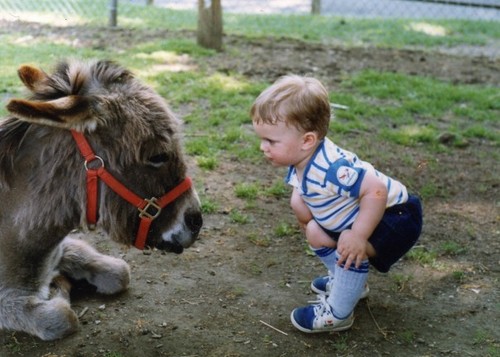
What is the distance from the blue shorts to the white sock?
0.38ft

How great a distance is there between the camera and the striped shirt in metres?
Result: 3.53

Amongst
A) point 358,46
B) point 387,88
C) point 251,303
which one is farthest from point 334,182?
point 358,46

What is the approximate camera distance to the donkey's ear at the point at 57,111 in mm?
3020

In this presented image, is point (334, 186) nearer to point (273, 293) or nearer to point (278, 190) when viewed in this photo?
point (273, 293)

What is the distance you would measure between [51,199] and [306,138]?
139 cm

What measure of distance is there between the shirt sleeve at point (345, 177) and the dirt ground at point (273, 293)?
3.01 ft

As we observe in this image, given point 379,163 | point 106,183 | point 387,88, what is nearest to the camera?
point 106,183

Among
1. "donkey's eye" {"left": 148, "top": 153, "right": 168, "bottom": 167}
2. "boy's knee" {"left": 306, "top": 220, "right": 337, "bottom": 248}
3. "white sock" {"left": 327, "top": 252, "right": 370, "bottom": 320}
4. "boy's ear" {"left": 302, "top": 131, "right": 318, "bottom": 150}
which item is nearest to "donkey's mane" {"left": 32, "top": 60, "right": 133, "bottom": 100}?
"donkey's eye" {"left": 148, "top": 153, "right": 168, "bottom": 167}

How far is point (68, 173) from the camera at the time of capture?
341 cm

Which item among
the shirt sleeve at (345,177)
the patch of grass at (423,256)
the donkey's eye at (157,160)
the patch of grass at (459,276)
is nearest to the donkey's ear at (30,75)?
the donkey's eye at (157,160)

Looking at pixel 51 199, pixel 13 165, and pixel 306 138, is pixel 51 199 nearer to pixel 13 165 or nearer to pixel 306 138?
pixel 13 165

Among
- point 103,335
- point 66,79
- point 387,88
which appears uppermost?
point 66,79

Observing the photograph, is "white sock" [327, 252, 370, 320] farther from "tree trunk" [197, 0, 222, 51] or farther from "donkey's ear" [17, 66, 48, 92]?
"tree trunk" [197, 0, 222, 51]

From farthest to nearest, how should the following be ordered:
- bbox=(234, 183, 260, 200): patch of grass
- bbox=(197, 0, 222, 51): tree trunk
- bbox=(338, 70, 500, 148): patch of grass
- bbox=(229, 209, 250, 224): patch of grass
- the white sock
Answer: bbox=(197, 0, 222, 51): tree trunk, bbox=(338, 70, 500, 148): patch of grass, bbox=(234, 183, 260, 200): patch of grass, bbox=(229, 209, 250, 224): patch of grass, the white sock
